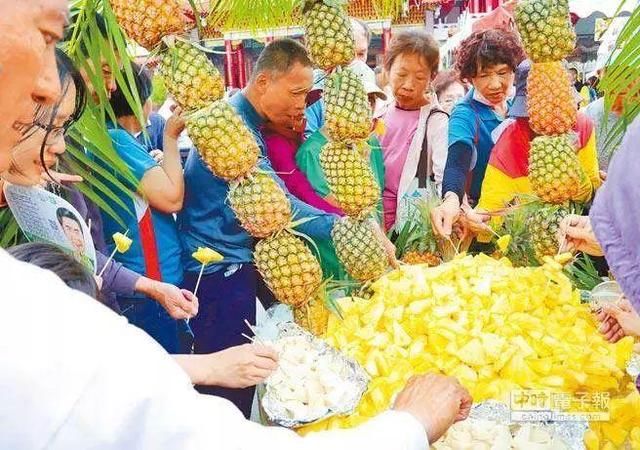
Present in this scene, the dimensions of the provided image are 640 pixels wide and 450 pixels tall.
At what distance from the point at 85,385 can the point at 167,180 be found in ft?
4.87

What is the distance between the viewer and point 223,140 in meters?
1.89

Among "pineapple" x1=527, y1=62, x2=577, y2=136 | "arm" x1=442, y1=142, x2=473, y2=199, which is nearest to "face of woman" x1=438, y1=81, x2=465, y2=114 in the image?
"arm" x1=442, y1=142, x2=473, y2=199

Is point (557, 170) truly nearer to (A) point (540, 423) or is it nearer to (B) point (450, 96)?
(B) point (450, 96)

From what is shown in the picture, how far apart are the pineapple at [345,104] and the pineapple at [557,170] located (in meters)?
0.49

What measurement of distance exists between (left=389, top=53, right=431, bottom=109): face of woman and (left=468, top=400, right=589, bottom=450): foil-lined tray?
0.91 meters

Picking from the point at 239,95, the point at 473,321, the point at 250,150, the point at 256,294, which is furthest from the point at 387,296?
the point at 239,95

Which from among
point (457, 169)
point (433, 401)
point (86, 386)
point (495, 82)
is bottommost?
point (457, 169)

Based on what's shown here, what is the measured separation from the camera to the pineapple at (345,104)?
1.98 m

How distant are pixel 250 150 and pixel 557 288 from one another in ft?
2.82

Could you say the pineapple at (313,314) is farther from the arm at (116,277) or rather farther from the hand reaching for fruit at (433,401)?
the hand reaching for fruit at (433,401)

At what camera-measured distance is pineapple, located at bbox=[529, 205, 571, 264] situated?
2068 millimetres

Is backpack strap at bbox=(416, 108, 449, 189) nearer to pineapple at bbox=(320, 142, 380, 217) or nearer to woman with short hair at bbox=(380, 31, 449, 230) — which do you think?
woman with short hair at bbox=(380, 31, 449, 230)

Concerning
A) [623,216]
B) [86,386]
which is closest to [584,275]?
[623,216]

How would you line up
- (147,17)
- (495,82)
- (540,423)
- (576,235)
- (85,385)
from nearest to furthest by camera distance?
1. (85,385)
2. (540,423)
3. (147,17)
4. (576,235)
5. (495,82)
